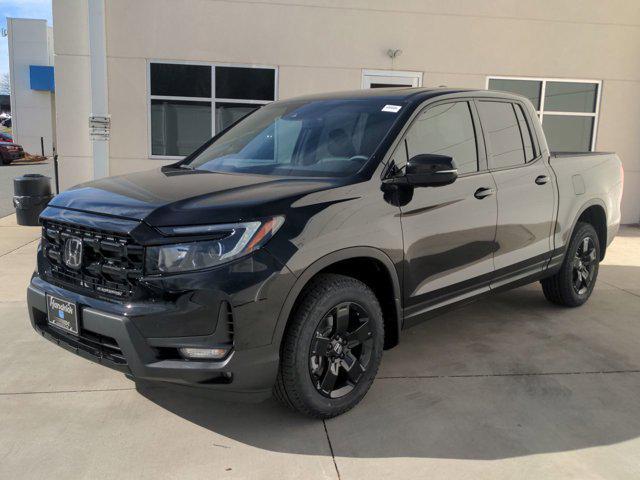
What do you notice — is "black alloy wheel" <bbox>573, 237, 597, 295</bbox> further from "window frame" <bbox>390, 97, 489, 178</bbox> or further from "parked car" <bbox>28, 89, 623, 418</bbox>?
"window frame" <bbox>390, 97, 489, 178</bbox>

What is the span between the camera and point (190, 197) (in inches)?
121

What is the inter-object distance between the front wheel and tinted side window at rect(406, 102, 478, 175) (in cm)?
104

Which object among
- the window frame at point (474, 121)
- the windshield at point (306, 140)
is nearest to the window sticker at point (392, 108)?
the windshield at point (306, 140)

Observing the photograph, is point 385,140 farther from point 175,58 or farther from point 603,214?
point 175,58

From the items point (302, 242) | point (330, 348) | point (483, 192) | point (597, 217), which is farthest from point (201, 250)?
point (597, 217)

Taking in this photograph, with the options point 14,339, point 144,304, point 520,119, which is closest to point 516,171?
point 520,119

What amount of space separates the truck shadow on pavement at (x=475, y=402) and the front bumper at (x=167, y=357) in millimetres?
152

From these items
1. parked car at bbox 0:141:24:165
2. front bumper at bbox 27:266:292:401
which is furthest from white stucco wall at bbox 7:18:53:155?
front bumper at bbox 27:266:292:401

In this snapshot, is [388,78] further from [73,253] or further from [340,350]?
[73,253]

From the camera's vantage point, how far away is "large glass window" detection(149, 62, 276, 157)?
993 centimetres

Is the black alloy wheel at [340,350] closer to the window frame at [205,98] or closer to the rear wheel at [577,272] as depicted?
the rear wheel at [577,272]

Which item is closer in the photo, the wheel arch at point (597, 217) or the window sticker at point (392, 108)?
the window sticker at point (392, 108)

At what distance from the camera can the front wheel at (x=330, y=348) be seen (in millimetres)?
3094

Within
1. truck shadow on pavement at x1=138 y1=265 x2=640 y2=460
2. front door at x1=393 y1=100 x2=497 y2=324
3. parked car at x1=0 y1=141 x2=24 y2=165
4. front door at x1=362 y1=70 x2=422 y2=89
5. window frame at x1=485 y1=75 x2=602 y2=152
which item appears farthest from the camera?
parked car at x1=0 y1=141 x2=24 y2=165
